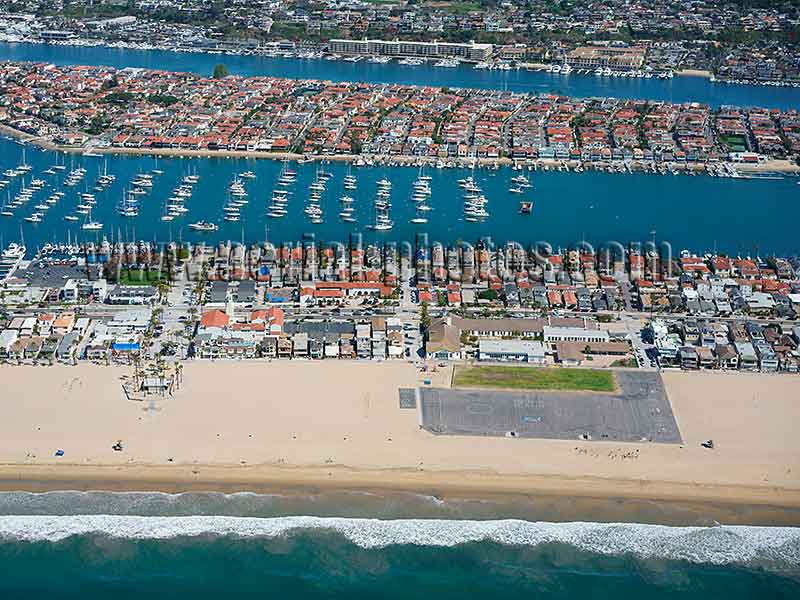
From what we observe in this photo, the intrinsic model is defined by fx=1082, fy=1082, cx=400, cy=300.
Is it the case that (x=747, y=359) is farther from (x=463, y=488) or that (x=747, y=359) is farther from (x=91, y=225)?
(x=91, y=225)

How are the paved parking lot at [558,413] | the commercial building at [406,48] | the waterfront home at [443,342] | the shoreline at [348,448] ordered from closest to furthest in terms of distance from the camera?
the shoreline at [348,448] < the paved parking lot at [558,413] < the waterfront home at [443,342] < the commercial building at [406,48]

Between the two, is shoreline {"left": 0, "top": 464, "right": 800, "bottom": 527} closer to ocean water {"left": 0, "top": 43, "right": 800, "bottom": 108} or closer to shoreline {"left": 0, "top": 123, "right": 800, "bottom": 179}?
shoreline {"left": 0, "top": 123, "right": 800, "bottom": 179}

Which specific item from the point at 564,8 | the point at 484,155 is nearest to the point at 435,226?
the point at 484,155

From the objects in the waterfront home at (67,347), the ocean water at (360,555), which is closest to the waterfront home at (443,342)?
the ocean water at (360,555)

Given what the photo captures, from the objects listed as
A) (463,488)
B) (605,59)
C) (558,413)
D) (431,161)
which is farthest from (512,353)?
(605,59)

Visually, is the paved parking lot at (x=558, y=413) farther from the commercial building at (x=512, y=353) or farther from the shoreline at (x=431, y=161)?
the shoreline at (x=431, y=161)

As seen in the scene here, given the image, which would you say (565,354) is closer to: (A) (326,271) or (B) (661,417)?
(B) (661,417)

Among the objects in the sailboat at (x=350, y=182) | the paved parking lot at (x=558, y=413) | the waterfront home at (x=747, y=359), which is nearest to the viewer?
the paved parking lot at (x=558, y=413)
